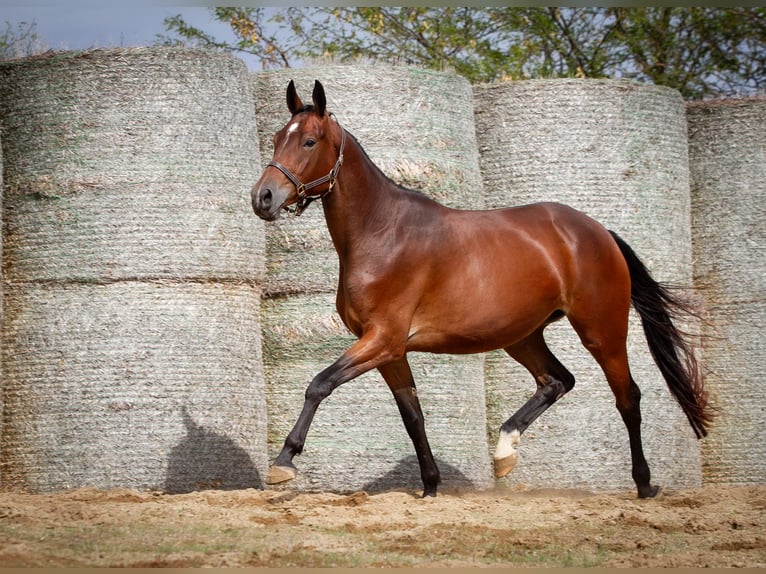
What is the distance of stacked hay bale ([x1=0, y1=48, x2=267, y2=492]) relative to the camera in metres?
6.72

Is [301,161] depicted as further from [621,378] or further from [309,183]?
[621,378]

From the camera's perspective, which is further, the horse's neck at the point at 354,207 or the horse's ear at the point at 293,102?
the horse's neck at the point at 354,207

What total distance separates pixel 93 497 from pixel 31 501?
0.36 m

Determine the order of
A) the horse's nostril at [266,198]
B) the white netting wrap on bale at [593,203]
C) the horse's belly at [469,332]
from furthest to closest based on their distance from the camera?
1. the white netting wrap on bale at [593,203]
2. the horse's belly at [469,332]
3. the horse's nostril at [266,198]

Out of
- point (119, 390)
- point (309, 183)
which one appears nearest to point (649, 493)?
point (309, 183)

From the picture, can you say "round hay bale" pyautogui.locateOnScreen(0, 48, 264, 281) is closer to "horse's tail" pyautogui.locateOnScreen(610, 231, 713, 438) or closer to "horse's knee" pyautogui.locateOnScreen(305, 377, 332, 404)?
"horse's knee" pyautogui.locateOnScreen(305, 377, 332, 404)

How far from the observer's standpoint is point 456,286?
663 centimetres

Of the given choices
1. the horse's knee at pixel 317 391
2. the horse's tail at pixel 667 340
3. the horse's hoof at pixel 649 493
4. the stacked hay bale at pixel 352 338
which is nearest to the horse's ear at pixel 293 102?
the stacked hay bale at pixel 352 338

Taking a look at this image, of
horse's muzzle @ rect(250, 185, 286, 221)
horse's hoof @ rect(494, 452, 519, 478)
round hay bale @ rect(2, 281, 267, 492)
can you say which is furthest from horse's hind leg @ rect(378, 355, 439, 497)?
horse's muzzle @ rect(250, 185, 286, 221)

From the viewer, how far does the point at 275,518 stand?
5.58m

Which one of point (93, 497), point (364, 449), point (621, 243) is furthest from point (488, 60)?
point (93, 497)

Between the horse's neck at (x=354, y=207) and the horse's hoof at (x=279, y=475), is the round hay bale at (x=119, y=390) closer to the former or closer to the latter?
the horse's neck at (x=354, y=207)

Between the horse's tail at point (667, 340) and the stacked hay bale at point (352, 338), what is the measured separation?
1.13 m

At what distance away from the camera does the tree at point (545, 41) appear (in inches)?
455
